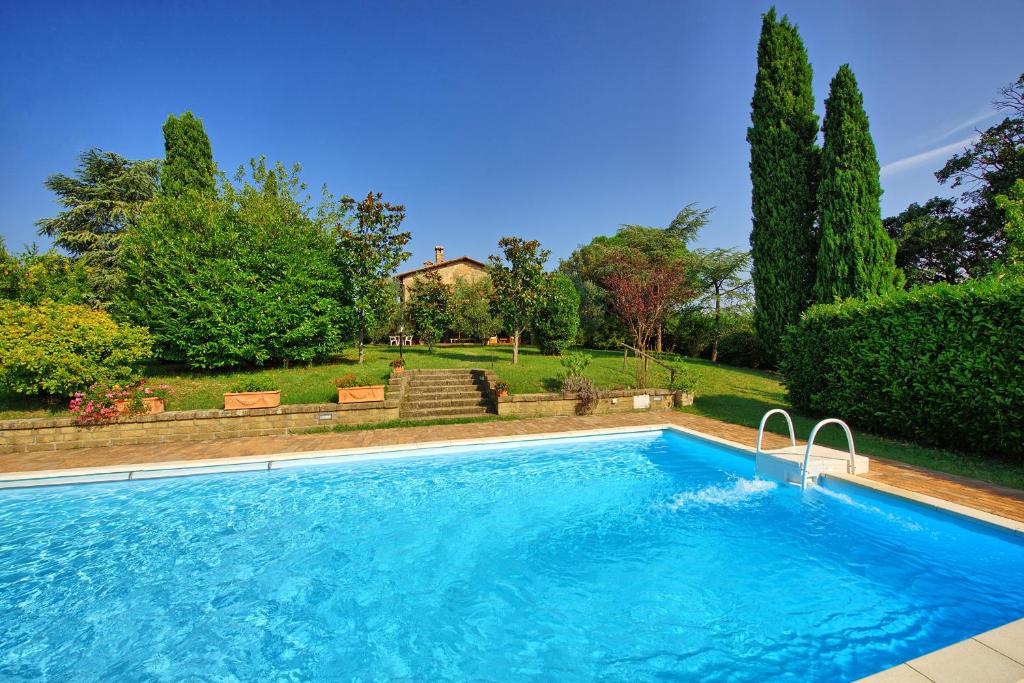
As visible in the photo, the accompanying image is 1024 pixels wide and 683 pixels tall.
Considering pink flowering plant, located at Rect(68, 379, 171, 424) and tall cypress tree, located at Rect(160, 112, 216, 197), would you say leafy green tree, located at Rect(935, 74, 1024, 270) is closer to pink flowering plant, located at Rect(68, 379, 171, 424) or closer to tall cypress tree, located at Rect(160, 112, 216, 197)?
pink flowering plant, located at Rect(68, 379, 171, 424)

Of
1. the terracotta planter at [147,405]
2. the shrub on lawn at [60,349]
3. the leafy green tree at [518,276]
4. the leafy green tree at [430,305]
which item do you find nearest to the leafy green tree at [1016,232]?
the leafy green tree at [518,276]

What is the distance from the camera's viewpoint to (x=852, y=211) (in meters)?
16.9

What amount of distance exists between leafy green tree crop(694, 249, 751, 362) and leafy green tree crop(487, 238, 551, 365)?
46.6 feet

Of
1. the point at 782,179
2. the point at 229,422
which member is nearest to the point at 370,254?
the point at 229,422

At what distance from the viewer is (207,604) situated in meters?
4.04

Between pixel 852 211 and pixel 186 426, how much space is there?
934 inches

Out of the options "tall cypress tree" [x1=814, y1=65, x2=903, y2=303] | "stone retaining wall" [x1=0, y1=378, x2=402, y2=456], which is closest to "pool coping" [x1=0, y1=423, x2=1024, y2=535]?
"stone retaining wall" [x1=0, y1=378, x2=402, y2=456]

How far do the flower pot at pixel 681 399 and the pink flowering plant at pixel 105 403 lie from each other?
13.8 meters

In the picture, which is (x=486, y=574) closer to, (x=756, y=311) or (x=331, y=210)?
(x=756, y=311)

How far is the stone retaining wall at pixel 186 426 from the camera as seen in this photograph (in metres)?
8.34

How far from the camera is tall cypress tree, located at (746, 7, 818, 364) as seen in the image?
1881 centimetres

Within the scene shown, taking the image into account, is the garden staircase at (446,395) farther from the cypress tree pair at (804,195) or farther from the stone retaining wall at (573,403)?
the cypress tree pair at (804,195)

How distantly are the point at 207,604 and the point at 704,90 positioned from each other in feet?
66.2

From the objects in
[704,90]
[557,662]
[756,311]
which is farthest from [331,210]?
[557,662]
